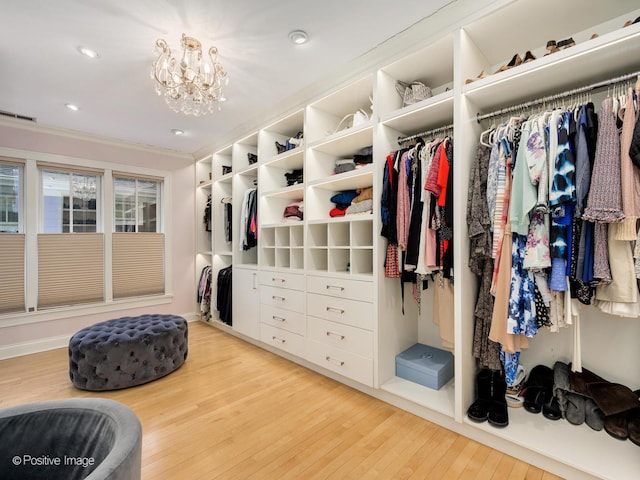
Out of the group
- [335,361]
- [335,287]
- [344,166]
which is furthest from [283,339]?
[344,166]

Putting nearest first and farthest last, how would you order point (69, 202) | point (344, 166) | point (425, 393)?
point (425, 393), point (344, 166), point (69, 202)

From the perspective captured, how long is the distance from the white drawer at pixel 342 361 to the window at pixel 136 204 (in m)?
3.07

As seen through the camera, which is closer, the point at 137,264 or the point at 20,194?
the point at 20,194

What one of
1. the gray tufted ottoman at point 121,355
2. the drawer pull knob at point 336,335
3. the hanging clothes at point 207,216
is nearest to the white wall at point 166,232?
the hanging clothes at point 207,216

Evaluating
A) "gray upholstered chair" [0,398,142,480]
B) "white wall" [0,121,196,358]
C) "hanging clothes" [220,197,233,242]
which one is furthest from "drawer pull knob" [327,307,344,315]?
"white wall" [0,121,196,358]

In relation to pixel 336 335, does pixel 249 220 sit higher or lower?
higher

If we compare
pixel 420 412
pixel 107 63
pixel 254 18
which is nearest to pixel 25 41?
pixel 107 63

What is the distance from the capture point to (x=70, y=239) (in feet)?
11.6

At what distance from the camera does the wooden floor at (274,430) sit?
1.52 metres

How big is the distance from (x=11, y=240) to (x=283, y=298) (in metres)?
3.07

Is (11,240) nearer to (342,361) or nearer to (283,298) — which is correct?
(283,298)

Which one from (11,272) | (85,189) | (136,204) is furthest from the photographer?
(136,204)

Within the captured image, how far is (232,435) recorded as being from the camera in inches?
70.9

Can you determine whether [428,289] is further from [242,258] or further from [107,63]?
[107,63]
